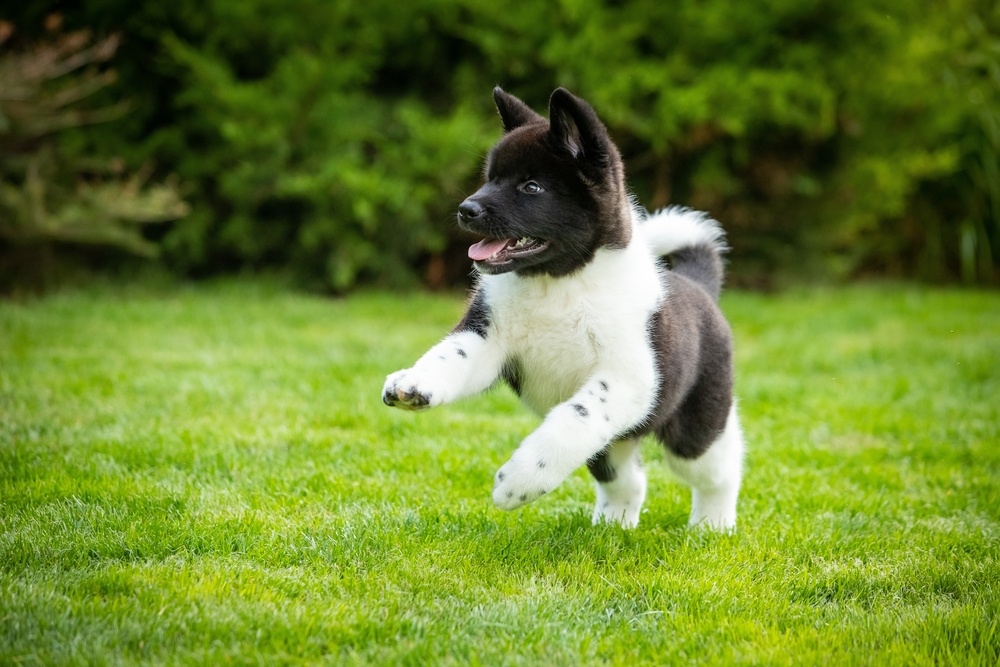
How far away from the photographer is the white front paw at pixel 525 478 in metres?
3.02

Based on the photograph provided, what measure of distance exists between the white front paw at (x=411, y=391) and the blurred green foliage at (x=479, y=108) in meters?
5.57

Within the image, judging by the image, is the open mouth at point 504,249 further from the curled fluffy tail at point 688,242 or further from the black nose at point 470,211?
the curled fluffy tail at point 688,242

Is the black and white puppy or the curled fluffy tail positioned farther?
the curled fluffy tail

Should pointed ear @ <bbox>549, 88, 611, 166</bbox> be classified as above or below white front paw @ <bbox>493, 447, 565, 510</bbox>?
above

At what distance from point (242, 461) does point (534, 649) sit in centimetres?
202

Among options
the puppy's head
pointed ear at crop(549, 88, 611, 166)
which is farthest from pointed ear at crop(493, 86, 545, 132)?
pointed ear at crop(549, 88, 611, 166)

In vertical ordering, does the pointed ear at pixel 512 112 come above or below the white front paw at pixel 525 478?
above

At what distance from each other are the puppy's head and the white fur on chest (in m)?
0.07

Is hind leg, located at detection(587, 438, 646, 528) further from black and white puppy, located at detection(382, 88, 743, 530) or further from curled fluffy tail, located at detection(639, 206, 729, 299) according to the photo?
curled fluffy tail, located at detection(639, 206, 729, 299)

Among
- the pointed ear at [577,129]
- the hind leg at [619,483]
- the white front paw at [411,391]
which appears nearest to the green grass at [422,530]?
the hind leg at [619,483]

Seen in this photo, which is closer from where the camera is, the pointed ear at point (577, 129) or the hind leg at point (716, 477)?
the pointed ear at point (577, 129)

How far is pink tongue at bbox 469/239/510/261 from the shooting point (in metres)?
3.32

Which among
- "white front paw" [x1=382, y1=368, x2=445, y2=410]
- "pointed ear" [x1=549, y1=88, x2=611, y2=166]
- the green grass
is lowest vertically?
the green grass

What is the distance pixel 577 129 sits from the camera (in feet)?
11.0
